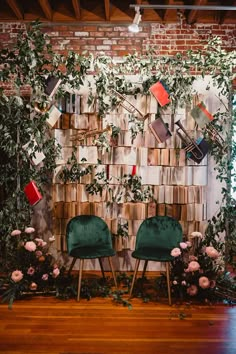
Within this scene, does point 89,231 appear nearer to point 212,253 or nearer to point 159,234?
point 159,234

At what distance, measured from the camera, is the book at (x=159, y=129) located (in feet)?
15.4

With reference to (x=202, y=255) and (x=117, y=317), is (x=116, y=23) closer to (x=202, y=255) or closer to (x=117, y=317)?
(x=202, y=255)

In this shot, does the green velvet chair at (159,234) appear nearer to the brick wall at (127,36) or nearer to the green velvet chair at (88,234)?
the green velvet chair at (88,234)

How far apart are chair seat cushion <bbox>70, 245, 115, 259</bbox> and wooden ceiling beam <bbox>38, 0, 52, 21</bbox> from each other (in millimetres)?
3282

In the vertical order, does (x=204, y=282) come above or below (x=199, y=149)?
below

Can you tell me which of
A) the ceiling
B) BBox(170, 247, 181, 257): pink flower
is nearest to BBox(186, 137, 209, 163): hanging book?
BBox(170, 247, 181, 257): pink flower

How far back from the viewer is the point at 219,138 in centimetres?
467

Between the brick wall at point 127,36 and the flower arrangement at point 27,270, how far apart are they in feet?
10.2

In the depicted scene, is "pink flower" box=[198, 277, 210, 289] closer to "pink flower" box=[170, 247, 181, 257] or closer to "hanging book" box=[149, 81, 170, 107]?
"pink flower" box=[170, 247, 181, 257]

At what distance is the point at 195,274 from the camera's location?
4.09 meters

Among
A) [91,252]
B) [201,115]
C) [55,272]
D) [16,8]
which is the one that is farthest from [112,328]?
[16,8]

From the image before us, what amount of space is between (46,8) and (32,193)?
2797 mm

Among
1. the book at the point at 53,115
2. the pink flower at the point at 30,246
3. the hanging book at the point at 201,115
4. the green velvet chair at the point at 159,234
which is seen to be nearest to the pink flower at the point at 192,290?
the green velvet chair at the point at 159,234

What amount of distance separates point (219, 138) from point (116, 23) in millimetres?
2562
